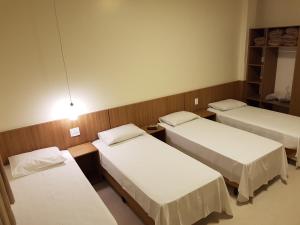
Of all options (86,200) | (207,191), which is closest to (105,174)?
(86,200)

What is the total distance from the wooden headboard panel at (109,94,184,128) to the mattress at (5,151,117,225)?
A: 0.95m

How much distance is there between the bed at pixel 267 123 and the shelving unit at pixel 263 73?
42 cm

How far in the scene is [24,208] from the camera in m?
1.85

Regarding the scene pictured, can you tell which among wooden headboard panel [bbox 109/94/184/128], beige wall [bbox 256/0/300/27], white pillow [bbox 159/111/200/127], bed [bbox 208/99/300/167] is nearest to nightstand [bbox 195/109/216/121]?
bed [bbox 208/99/300/167]

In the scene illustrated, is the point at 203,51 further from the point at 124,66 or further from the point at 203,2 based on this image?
the point at 124,66

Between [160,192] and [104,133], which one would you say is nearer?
[160,192]

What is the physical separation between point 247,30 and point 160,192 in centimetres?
337

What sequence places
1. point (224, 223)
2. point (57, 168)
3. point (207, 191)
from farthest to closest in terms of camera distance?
point (57, 168) → point (224, 223) → point (207, 191)

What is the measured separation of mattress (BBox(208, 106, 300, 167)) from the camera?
9.35 ft

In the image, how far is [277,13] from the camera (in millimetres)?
3861

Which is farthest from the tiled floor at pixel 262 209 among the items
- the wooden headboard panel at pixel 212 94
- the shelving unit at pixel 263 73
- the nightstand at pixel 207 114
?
the wooden headboard panel at pixel 212 94

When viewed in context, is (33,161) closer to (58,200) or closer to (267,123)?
(58,200)

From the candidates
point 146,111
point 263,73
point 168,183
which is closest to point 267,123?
point 263,73

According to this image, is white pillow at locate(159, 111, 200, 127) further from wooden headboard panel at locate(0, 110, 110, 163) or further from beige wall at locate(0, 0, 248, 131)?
wooden headboard panel at locate(0, 110, 110, 163)
